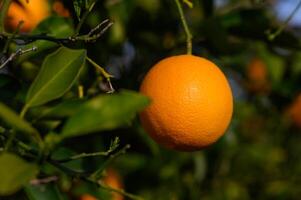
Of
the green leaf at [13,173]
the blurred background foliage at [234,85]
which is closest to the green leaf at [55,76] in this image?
the green leaf at [13,173]

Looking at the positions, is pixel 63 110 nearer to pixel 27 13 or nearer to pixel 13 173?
pixel 13 173

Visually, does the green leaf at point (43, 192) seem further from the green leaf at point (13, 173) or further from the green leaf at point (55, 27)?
the green leaf at point (13, 173)

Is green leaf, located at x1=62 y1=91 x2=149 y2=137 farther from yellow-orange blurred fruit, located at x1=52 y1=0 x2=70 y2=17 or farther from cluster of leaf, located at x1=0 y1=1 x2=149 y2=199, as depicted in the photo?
yellow-orange blurred fruit, located at x1=52 y1=0 x2=70 y2=17

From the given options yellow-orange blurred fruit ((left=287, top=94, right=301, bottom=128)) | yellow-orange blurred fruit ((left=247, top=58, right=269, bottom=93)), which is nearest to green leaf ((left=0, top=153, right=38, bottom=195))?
yellow-orange blurred fruit ((left=287, top=94, right=301, bottom=128))

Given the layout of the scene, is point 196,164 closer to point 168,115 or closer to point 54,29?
point 54,29

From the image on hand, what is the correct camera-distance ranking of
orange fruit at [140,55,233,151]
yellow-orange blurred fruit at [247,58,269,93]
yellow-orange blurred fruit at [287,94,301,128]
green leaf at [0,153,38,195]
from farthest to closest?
yellow-orange blurred fruit at [247,58,269,93]
yellow-orange blurred fruit at [287,94,301,128]
orange fruit at [140,55,233,151]
green leaf at [0,153,38,195]

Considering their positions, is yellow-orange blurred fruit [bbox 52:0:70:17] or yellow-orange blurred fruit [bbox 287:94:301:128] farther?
yellow-orange blurred fruit [bbox 287:94:301:128]
